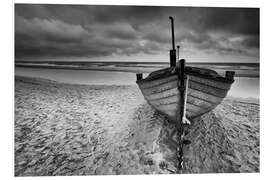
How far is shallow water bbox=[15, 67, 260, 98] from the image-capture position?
262 centimetres

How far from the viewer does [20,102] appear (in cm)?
244

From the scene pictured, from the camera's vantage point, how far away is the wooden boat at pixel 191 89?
1.64 meters

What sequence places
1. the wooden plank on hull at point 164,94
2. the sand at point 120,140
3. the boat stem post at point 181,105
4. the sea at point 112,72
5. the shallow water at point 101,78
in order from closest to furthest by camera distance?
the boat stem post at point 181,105
the wooden plank on hull at point 164,94
the sand at point 120,140
the sea at point 112,72
the shallow water at point 101,78

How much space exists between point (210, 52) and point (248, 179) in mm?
1813

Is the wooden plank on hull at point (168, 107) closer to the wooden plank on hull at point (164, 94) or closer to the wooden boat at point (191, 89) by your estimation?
the wooden boat at point (191, 89)

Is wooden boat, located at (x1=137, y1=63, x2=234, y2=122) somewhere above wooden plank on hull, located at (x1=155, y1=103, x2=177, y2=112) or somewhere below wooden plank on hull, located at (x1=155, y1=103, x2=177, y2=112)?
above

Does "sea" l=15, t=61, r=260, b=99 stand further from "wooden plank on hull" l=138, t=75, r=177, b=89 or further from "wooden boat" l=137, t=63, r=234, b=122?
"wooden plank on hull" l=138, t=75, r=177, b=89

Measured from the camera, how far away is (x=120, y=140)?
2168 mm

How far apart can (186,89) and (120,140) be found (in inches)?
44.8

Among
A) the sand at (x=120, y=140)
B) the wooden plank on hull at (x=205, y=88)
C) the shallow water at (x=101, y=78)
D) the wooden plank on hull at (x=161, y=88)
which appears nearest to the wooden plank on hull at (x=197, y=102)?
the wooden plank on hull at (x=205, y=88)

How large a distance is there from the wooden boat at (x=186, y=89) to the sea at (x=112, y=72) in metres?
0.90

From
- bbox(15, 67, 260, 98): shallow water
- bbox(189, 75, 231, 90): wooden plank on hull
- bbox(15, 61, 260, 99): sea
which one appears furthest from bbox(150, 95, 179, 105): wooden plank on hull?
bbox(15, 67, 260, 98): shallow water
